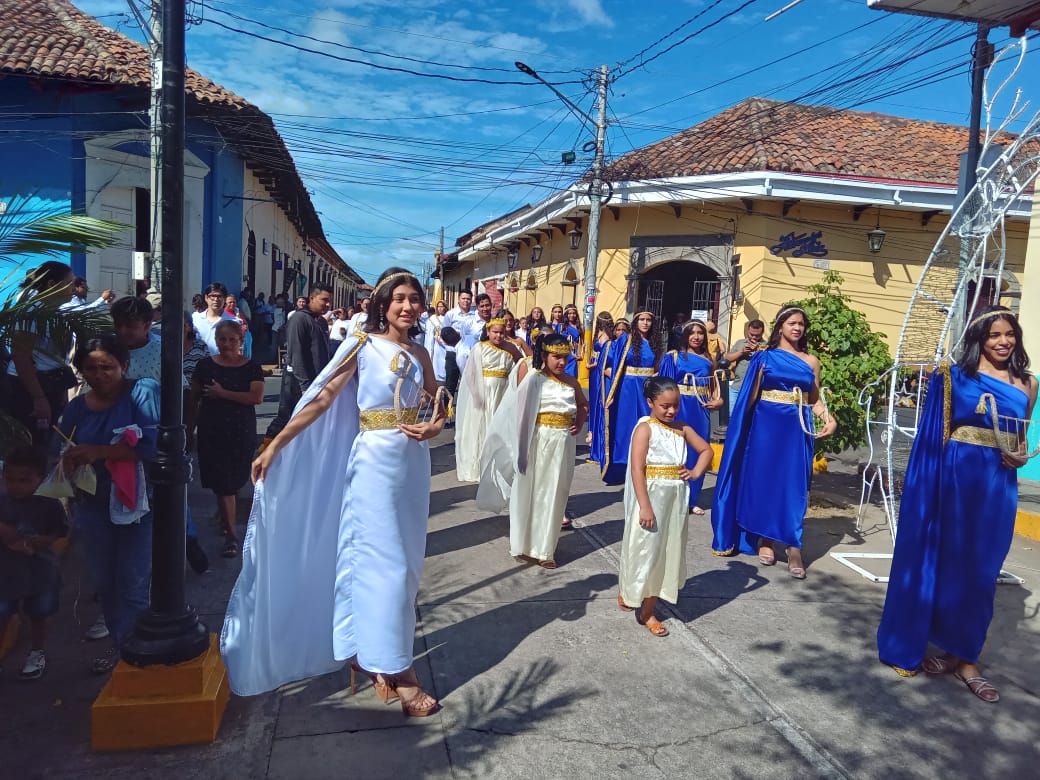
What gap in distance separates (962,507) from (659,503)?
1.50 metres

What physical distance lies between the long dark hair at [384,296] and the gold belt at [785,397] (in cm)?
310

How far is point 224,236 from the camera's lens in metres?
16.2

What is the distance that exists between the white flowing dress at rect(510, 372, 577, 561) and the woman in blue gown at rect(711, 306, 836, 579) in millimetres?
1321

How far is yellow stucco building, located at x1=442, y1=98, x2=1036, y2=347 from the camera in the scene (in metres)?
14.0

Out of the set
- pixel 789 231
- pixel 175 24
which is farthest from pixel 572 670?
pixel 789 231

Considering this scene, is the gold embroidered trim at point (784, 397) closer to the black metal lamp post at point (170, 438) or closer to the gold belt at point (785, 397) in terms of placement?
the gold belt at point (785, 397)

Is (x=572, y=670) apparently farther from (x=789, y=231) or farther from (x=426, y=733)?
(x=789, y=231)

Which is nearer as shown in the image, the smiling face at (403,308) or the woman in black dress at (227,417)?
the smiling face at (403,308)

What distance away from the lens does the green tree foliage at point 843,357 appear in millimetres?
6805

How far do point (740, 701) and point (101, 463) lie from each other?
3.15 meters

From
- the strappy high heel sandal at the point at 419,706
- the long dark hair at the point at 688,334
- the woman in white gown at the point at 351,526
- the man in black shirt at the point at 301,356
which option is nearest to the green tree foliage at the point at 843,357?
the long dark hair at the point at 688,334

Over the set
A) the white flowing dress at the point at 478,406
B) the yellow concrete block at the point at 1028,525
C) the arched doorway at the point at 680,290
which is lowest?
the yellow concrete block at the point at 1028,525

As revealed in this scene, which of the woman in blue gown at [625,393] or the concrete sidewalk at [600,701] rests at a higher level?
the woman in blue gown at [625,393]

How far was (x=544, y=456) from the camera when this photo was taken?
5098mm
